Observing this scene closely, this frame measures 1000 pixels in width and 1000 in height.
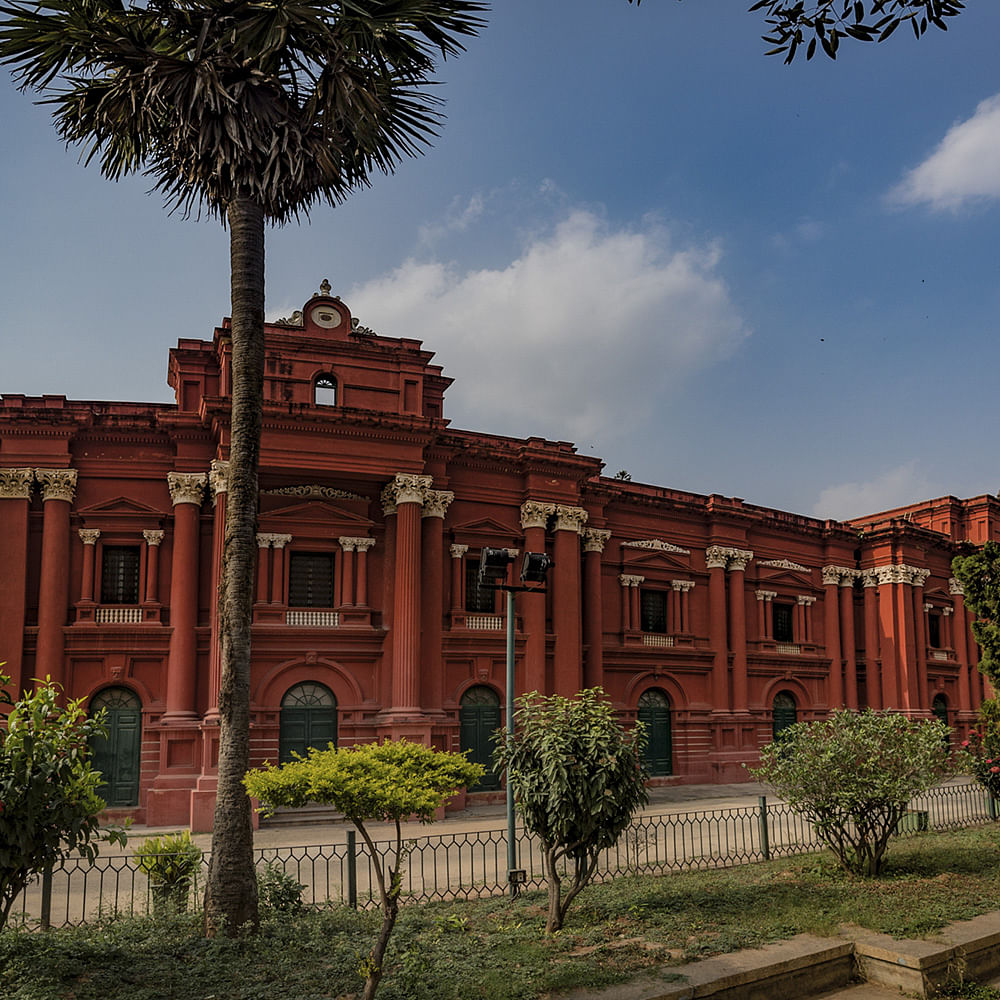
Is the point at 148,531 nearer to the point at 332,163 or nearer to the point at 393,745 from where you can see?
the point at 332,163

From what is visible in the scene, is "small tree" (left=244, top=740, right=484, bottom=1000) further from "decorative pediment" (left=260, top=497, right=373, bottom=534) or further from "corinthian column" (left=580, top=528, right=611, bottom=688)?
"corinthian column" (left=580, top=528, right=611, bottom=688)

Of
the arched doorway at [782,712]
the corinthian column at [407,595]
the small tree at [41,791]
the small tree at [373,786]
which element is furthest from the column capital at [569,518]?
the small tree at [41,791]

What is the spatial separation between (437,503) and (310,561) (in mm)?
3220

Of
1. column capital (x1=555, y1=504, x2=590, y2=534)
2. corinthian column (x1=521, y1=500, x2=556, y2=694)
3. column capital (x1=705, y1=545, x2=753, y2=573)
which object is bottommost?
corinthian column (x1=521, y1=500, x2=556, y2=694)

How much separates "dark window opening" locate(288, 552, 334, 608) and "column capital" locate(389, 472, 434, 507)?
2.28 metres

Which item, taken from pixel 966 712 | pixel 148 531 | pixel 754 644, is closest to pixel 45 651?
pixel 148 531

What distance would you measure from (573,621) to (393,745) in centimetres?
1585

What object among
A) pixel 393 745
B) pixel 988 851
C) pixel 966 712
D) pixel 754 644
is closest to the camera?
pixel 393 745

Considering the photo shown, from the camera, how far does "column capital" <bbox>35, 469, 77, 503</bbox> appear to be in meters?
19.9

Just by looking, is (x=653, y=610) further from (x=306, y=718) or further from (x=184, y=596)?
(x=184, y=596)

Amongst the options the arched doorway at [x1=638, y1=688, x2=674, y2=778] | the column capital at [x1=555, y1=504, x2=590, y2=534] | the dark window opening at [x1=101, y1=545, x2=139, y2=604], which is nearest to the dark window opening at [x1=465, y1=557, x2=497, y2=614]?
the column capital at [x1=555, y1=504, x2=590, y2=534]

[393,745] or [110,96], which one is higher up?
[110,96]

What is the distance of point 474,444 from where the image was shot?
23.0 m

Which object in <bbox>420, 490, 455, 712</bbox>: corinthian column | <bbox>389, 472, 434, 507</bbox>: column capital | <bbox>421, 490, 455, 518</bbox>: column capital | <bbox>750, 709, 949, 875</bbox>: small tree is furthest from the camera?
<bbox>421, 490, 455, 518</bbox>: column capital
